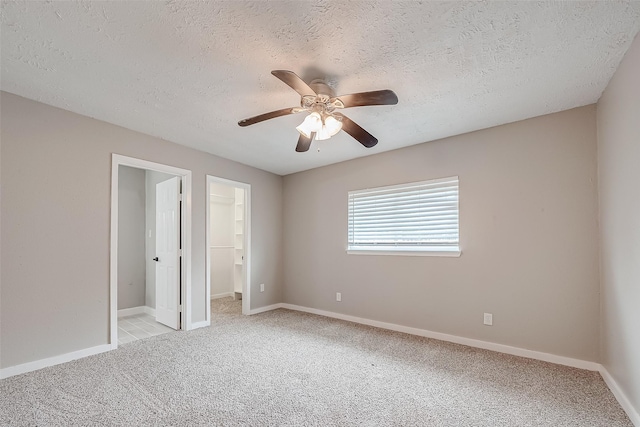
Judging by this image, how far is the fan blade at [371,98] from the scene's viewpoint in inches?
76.1

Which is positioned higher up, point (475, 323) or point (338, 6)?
point (338, 6)

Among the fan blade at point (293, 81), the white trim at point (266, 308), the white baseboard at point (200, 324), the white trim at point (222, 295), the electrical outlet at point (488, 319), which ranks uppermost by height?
the fan blade at point (293, 81)

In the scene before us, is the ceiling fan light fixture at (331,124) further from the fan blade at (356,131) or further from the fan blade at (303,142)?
the fan blade at (303,142)

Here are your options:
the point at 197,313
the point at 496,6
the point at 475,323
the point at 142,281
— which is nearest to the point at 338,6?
the point at 496,6

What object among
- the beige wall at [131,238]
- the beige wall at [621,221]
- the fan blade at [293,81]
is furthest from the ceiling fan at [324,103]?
the beige wall at [131,238]

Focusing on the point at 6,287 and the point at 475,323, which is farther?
the point at 475,323

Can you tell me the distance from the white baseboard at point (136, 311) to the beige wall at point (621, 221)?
5.40m

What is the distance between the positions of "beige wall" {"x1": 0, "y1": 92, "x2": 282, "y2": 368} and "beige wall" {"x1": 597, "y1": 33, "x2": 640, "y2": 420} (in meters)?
4.29

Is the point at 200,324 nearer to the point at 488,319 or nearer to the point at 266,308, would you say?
the point at 266,308

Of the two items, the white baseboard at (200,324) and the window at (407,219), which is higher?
the window at (407,219)

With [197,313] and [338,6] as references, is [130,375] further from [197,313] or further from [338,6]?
[338,6]

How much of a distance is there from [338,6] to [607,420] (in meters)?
3.00

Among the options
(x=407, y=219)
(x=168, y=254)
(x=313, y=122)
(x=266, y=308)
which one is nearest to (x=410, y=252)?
(x=407, y=219)

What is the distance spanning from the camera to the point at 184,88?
2.40m
